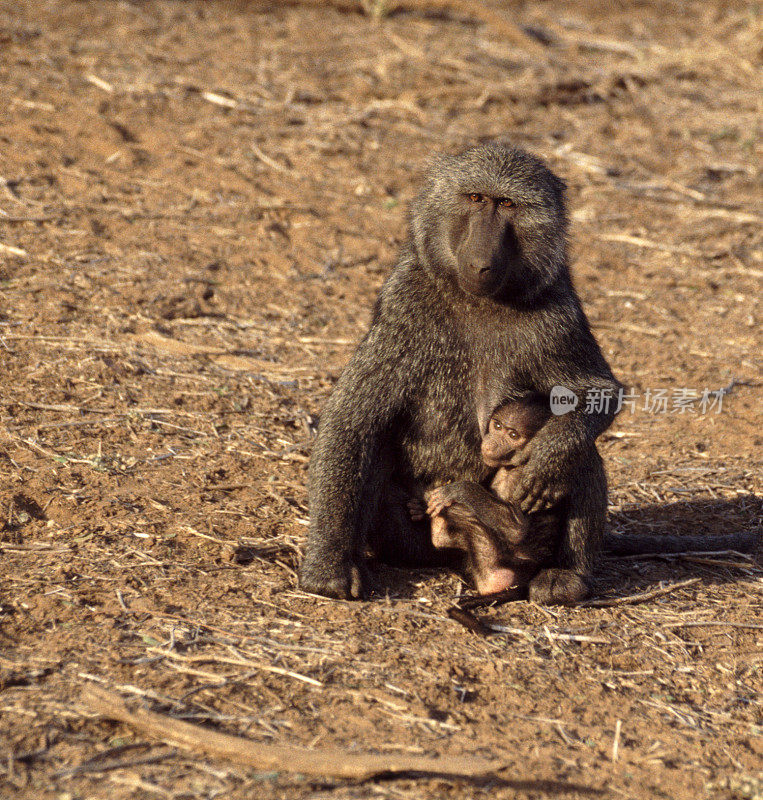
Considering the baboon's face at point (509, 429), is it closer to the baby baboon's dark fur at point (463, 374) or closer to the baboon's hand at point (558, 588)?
the baby baboon's dark fur at point (463, 374)

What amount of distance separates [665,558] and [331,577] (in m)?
1.47

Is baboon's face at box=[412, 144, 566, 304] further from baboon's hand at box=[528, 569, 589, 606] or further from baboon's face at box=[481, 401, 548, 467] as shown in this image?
baboon's hand at box=[528, 569, 589, 606]

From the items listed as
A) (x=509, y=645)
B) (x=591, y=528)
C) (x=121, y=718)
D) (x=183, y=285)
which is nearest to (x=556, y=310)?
(x=591, y=528)

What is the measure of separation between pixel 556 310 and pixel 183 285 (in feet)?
8.72

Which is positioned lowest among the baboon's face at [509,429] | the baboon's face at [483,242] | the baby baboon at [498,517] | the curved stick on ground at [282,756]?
the curved stick on ground at [282,756]

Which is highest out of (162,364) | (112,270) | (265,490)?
(112,270)

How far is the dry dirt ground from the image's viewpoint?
2773 millimetres

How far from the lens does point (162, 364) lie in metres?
4.97

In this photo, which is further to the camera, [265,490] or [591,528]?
[265,490]

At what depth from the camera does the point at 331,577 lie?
11.3 ft

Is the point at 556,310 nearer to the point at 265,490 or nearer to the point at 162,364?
the point at 265,490

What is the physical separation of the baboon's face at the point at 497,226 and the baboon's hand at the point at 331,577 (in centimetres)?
101

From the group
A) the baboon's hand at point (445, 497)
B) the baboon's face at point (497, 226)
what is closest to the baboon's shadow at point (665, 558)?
the baboon's hand at point (445, 497)

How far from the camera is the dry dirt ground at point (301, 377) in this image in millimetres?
2773
